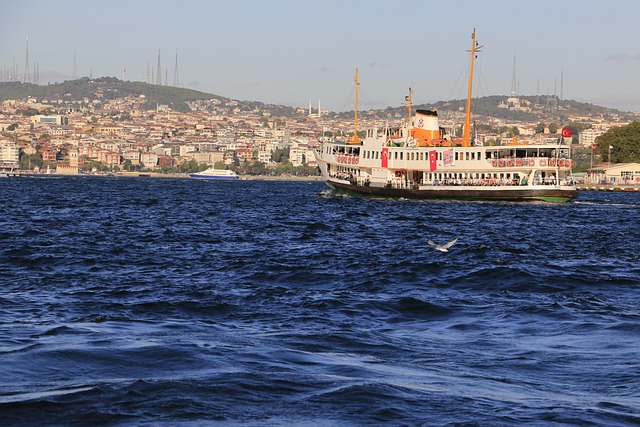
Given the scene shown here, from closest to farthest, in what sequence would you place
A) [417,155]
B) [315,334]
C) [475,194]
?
[315,334], [475,194], [417,155]

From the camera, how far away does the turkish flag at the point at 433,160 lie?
2579 inches

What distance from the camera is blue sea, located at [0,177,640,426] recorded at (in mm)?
9031

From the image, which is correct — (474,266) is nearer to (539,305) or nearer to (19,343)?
(539,305)

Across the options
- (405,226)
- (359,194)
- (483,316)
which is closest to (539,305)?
(483,316)

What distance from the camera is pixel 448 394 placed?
9.63m

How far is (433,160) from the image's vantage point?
65.5 m

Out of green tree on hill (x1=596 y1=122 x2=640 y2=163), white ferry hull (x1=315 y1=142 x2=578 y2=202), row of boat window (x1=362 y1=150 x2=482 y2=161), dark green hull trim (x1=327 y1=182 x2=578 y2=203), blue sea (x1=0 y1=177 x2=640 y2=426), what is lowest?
blue sea (x1=0 y1=177 x2=640 y2=426)

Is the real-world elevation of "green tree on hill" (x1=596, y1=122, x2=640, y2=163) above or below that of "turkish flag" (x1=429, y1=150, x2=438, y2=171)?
above

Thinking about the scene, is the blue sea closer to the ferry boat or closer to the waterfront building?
the ferry boat

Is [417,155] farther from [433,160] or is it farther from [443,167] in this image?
[443,167]

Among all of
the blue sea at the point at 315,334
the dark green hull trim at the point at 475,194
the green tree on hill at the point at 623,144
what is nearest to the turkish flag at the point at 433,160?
the dark green hull trim at the point at 475,194

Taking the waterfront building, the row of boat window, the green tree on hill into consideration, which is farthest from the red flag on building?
the green tree on hill

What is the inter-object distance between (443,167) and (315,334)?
175 ft

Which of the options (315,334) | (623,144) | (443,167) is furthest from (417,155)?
(623,144)
